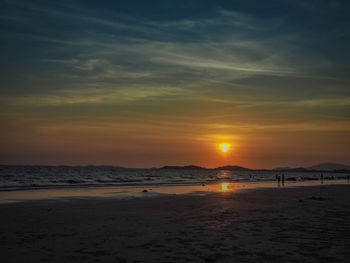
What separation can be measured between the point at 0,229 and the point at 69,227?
2.90 meters

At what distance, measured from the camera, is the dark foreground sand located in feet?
32.9

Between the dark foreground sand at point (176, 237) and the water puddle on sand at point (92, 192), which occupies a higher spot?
the dark foreground sand at point (176, 237)

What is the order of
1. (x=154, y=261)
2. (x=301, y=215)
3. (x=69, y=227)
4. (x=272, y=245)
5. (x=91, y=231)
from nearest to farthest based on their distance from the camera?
(x=154, y=261) → (x=272, y=245) → (x=91, y=231) → (x=69, y=227) → (x=301, y=215)

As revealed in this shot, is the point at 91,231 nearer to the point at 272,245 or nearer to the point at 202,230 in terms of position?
the point at 202,230

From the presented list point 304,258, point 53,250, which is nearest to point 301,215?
point 304,258

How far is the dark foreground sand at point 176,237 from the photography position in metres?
10.0

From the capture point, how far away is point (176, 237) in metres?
12.7

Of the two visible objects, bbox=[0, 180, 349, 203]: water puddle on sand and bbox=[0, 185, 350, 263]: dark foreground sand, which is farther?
bbox=[0, 180, 349, 203]: water puddle on sand

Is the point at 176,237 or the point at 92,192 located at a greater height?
the point at 176,237

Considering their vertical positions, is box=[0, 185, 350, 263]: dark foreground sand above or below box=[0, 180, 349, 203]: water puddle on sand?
above

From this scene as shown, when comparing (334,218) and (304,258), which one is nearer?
(304,258)

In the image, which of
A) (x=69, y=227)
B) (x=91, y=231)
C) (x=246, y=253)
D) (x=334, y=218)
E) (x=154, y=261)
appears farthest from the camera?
(x=334, y=218)

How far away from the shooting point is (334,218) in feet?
56.7

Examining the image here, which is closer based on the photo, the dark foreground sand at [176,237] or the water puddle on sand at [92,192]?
the dark foreground sand at [176,237]
